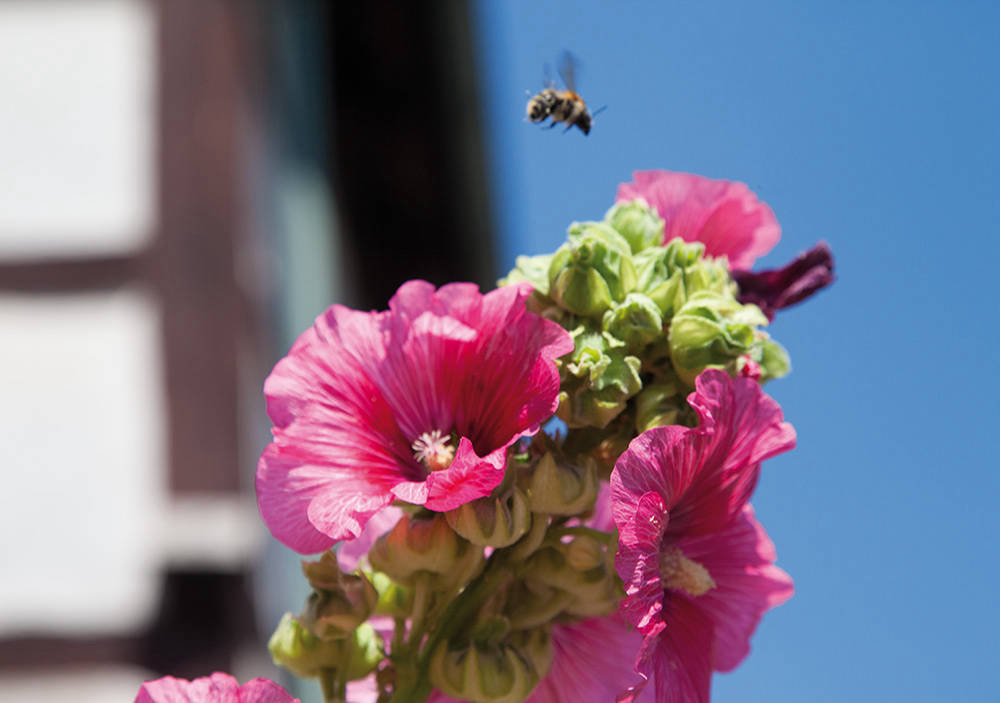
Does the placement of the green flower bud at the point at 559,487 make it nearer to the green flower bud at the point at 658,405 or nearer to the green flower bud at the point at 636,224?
A: the green flower bud at the point at 658,405

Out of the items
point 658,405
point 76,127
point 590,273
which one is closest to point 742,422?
point 658,405

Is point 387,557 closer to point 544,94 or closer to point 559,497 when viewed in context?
point 559,497

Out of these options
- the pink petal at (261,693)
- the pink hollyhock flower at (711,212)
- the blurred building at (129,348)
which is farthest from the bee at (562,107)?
the blurred building at (129,348)

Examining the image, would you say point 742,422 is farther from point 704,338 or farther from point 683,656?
point 683,656

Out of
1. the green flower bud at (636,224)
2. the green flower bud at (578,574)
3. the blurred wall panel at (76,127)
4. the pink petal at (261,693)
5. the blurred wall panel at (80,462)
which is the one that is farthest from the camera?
the blurred wall panel at (76,127)

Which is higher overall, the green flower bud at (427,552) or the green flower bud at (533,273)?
the green flower bud at (533,273)

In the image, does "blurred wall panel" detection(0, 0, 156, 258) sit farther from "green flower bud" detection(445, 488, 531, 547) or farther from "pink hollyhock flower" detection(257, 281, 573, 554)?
"green flower bud" detection(445, 488, 531, 547)

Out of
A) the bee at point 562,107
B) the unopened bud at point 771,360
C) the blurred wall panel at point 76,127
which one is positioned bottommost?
the unopened bud at point 771,360

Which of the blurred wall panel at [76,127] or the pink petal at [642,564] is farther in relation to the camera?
the blurred wall panel at [76,127]
